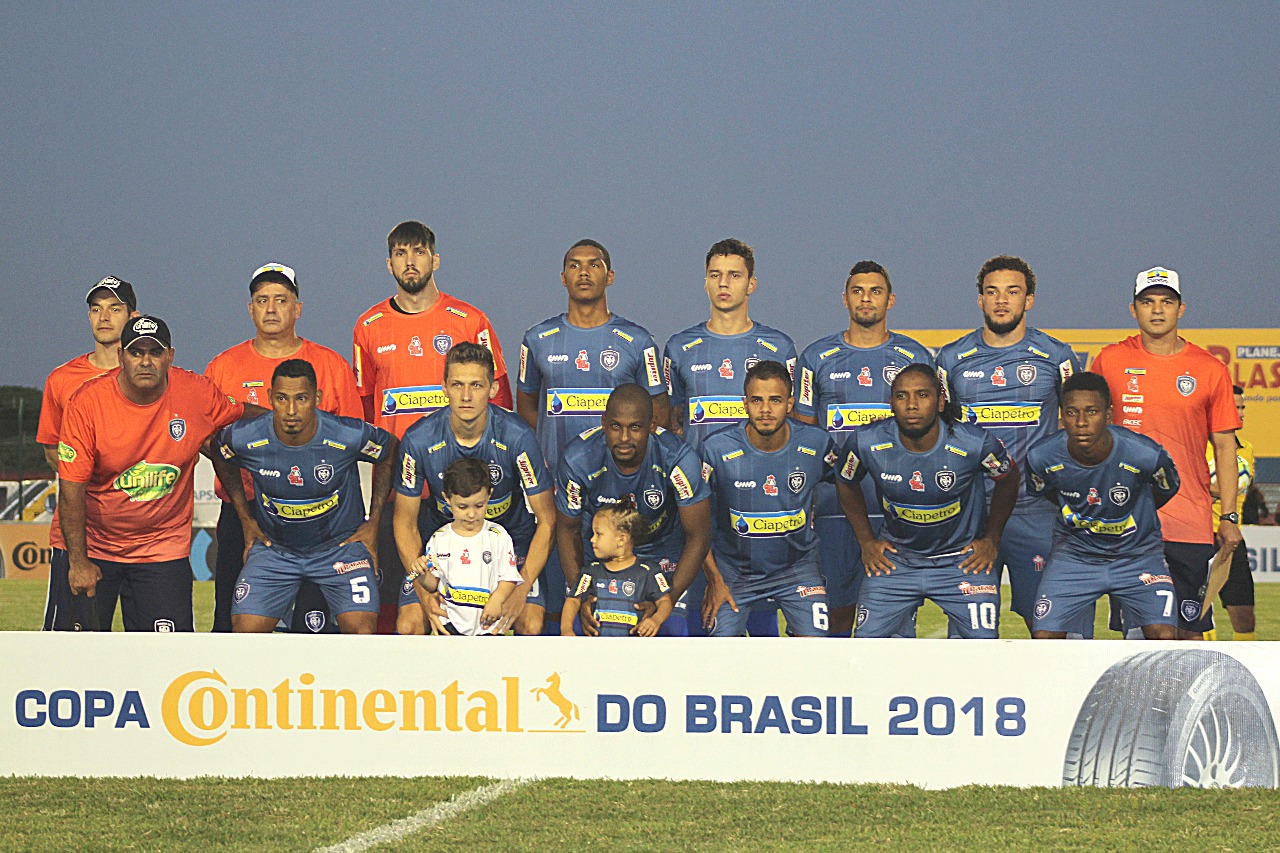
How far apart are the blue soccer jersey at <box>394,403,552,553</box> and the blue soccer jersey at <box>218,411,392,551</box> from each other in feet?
0.78

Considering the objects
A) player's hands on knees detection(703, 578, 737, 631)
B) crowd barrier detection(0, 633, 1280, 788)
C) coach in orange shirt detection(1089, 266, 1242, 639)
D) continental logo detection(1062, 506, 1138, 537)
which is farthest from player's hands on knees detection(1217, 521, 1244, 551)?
player's hands on knees detection(703, 578, 737, 631)

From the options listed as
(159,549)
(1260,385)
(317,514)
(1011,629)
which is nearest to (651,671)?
(317,514)

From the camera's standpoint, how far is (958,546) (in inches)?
262

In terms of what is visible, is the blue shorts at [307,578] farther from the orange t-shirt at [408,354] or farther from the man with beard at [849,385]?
the man with beard at [849,385]

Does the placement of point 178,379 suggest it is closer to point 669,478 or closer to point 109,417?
point 109,417

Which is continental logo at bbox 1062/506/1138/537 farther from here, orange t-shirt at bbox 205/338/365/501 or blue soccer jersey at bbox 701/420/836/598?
orange t-shirt at bbox 205/338/365/501

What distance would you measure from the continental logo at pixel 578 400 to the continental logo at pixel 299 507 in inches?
50.8

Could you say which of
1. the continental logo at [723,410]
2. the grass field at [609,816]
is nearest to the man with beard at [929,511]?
the continental logo at [723,410]

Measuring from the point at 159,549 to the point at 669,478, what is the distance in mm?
2506

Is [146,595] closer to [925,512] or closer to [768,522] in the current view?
[768,522]

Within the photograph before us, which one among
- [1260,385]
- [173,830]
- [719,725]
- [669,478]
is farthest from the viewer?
[1260,385]

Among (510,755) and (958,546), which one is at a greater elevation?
(958,546)

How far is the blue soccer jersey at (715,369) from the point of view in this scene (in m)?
7.19

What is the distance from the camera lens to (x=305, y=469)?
21.5 feet
